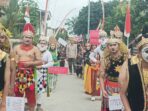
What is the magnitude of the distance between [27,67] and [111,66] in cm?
204

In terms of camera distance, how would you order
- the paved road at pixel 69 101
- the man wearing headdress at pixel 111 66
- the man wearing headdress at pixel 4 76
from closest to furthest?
the man wearing headdress at pixel 4 76 < the man wearing headdress at pixel 111 66 < the paved road at pixel 69 101

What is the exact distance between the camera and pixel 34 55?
948 cm

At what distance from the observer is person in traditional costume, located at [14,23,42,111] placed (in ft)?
30.3

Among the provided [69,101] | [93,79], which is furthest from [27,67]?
[93,79]

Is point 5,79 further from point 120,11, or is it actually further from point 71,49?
point 120,11

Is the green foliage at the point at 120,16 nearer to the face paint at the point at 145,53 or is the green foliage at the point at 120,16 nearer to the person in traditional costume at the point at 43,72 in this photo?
the person in traditional costume at the point at 43,72

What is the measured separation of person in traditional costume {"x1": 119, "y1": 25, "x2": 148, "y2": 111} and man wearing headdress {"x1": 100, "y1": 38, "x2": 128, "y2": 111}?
2261 mm

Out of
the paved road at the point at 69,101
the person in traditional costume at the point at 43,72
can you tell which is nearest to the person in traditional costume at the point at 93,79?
the paved road at the point at 69,101

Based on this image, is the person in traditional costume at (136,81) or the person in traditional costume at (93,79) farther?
the person in traditional costume at (93,79)

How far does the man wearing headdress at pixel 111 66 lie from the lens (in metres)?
7.80

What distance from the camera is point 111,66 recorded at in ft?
25.6

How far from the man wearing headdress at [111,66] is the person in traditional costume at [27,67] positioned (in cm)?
180

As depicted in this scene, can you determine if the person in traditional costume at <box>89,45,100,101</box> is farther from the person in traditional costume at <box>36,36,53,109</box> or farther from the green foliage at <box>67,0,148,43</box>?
the green foliage at <box>67,0,148,43</box>

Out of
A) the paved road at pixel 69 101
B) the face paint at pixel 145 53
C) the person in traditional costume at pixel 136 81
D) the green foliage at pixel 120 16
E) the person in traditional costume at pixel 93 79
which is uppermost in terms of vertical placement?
the green foliage at pixel 120 16
